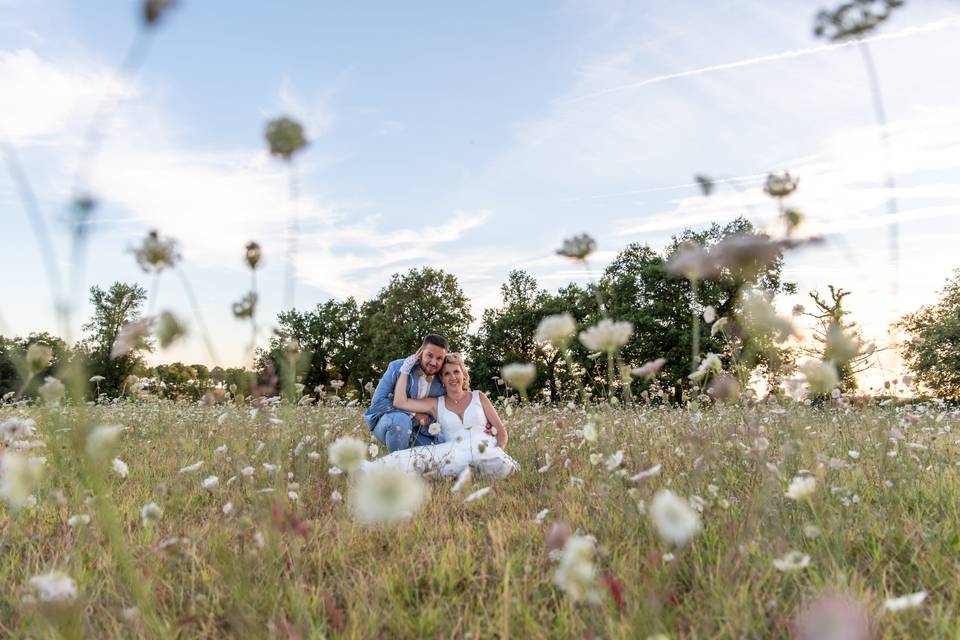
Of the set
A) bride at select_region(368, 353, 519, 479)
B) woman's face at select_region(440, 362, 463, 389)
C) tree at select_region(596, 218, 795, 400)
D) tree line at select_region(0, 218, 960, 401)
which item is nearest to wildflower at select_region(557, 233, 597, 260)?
bride at select_region(368, 353, 519, 479)

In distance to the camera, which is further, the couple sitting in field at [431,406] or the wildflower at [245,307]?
the couple sitting in field at [431,406]

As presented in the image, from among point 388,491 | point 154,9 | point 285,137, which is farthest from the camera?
point 285,137

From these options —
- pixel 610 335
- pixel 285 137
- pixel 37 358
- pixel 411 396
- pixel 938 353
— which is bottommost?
pixel 938 353

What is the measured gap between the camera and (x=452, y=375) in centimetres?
693

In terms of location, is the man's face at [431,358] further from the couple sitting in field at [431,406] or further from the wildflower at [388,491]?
the wildflower at [388,491]

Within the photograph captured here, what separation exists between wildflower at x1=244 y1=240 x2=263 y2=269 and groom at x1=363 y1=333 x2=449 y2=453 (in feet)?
14.7

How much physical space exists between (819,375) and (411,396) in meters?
5.26

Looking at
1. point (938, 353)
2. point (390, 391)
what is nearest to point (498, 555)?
point (390, 391)

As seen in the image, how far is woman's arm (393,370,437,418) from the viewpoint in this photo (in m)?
7.05

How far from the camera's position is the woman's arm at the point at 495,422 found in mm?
6807

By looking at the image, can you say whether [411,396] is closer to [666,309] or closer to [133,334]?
[133,334]

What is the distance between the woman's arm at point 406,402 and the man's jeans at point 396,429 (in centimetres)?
12

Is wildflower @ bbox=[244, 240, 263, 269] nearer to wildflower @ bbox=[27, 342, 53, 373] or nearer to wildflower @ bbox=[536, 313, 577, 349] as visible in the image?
wildflower @ bbox=[27, 342, 53, 373]

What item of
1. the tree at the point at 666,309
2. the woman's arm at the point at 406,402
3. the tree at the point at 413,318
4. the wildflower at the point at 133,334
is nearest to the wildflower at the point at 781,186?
the wildflower at the point at 133,334
